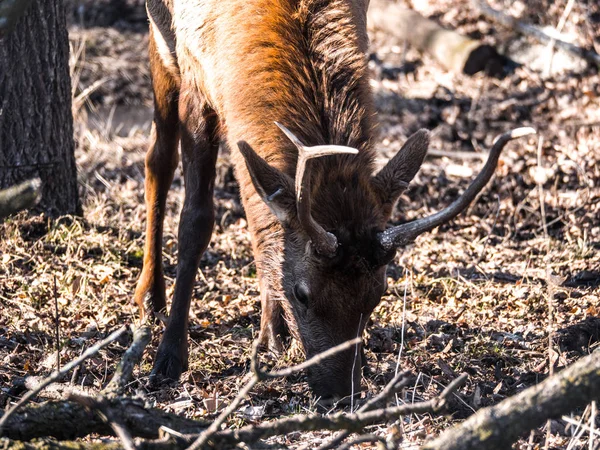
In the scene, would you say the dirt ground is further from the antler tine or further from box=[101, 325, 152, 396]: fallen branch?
the antler tine

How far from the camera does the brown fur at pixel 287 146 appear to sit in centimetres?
441

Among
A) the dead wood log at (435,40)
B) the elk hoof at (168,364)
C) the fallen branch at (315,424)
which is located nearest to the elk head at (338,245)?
the elk hoof at (168,364)

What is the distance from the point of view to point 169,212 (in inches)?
300

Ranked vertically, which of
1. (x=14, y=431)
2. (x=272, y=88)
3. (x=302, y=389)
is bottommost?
(x=302, y=389)

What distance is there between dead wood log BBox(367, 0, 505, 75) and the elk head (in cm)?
690

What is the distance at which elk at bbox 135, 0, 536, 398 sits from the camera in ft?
14.3

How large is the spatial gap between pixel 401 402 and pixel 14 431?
7.23 ft

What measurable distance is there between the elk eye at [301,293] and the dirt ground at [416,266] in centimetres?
54

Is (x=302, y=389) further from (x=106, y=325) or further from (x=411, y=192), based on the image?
(x=411, y=192)

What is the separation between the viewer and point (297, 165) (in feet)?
13.5

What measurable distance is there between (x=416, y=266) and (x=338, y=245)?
265cm

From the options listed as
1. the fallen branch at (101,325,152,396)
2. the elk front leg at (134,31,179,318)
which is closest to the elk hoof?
the elk front leg at (134,31,179,318)

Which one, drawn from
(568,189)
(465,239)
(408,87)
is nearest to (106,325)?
(465,239)

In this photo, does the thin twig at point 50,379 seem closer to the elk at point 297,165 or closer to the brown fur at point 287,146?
the elk at point 297,165
